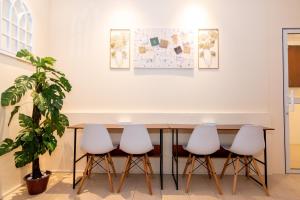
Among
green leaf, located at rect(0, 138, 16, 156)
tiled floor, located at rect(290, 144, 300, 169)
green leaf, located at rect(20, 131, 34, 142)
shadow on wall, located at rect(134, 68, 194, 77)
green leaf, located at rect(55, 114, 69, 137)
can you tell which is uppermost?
shadow on wall, located at rect(134, 68, 194, 77)

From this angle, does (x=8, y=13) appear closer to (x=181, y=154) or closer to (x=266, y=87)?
(x=181, y=154)

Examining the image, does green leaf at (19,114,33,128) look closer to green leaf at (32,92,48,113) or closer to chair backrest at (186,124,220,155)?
green leaf at (32,92,48,113)

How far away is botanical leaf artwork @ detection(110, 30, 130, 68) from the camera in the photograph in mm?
3385

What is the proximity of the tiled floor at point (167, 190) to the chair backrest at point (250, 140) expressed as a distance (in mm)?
592

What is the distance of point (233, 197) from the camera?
246cm

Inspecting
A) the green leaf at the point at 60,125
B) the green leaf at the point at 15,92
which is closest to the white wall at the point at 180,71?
the green leaf at the point at 60,125

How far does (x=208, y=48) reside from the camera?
335 cm

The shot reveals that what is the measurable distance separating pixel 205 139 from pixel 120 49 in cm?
208

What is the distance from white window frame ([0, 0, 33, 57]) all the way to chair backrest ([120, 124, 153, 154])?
1.85 meters

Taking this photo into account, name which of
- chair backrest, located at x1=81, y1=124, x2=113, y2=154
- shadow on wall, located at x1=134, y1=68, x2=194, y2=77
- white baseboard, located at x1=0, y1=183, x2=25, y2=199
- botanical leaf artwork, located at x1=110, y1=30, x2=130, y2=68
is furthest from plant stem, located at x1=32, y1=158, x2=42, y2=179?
shadow on wall, located at x1=134, y1=68, x2=194, y2=77

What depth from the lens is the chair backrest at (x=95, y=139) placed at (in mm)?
2527

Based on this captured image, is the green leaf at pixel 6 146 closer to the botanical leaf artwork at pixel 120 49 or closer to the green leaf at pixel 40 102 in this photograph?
the green leaf at pixel 40 102

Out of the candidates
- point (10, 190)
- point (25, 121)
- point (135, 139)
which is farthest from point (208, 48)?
point (10, 190)

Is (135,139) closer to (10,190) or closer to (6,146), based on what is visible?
(6,146)
